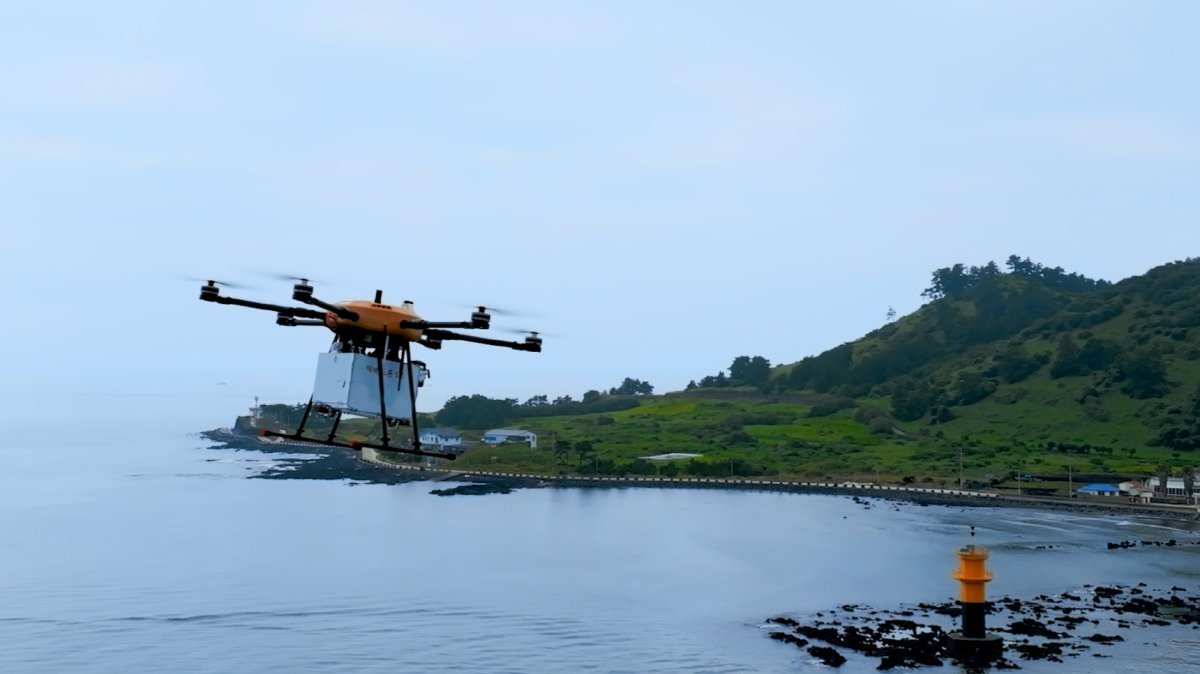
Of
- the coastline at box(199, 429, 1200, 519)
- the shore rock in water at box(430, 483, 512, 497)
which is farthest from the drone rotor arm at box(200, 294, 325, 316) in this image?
the shore rock in water at box(430, 483, 512, 497)

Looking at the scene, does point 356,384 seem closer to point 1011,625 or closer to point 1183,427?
point 1011,625

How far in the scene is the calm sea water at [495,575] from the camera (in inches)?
2591

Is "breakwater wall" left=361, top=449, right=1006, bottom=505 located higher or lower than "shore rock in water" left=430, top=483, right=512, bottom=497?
higher

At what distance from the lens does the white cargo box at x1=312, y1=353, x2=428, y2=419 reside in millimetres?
25469

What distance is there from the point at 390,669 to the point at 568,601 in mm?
22009

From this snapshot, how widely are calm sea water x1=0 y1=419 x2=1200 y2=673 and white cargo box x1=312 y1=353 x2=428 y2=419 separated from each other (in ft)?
129

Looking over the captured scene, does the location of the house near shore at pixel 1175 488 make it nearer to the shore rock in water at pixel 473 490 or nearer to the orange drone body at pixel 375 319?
the shore rock in water at pixel 473 490

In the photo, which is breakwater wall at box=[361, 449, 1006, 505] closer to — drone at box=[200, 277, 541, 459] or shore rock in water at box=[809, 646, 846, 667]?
shore rock in water at box=[809, 646, 846, 667]

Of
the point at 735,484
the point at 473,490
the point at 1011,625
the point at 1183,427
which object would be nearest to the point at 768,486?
the point at 735,484

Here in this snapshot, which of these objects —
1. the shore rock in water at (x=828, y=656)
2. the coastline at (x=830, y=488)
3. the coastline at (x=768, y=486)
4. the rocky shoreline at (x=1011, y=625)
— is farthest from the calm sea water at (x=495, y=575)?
the coastline at (x=768, y=486)

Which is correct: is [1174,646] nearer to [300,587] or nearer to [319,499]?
[300,587]

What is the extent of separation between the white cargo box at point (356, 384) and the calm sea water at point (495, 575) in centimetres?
3922

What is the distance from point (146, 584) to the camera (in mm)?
87625

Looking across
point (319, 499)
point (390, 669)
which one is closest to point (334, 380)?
point (390, 669)
